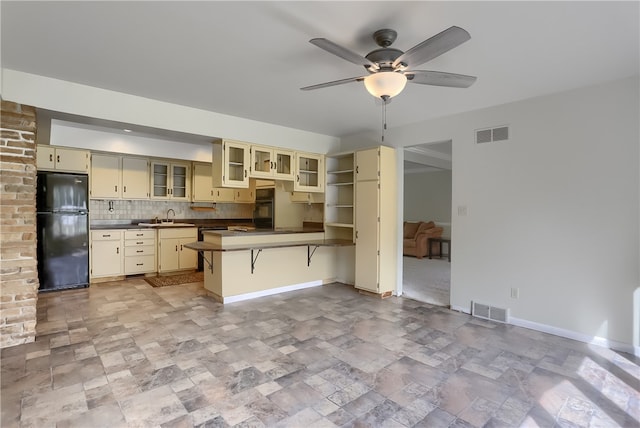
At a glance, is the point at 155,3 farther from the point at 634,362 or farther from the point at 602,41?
the point at 634,362

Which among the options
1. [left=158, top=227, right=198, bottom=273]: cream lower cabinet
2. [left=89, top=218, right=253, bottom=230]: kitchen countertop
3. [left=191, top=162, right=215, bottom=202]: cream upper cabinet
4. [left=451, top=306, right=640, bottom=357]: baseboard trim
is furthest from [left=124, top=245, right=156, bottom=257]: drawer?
[left=451, top=306, right=640, bottom=357]: baseboard trim

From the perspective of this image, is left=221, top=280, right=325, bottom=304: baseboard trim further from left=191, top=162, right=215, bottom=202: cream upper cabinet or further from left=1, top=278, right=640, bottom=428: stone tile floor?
left=191, top=162, right=215, bottom=202: cream upper cabinet

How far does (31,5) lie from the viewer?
197 centimetres

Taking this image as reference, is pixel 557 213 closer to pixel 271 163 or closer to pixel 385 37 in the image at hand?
pixel 385 37

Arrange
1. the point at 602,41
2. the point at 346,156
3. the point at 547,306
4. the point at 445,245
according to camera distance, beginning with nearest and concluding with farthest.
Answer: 1. the point at 602,41
2. the point at 547,306
3. the point at 346,156
4. the point at 445,245

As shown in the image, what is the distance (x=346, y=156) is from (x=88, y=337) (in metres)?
4.14

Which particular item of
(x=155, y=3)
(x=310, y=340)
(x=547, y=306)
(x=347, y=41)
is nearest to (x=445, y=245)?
(x=547, y=306)

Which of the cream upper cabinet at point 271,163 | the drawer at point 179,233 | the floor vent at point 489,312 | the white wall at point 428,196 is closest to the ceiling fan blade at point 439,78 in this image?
the floor vent at point 489,312

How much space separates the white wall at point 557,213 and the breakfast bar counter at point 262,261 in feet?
6.25

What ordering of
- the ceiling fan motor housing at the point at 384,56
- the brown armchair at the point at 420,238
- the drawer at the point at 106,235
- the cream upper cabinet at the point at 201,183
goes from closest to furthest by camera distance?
the ceiling fan motor housing at the point at 384,56 < the drawer at the point at 106,235 < the cream upper cabinet at the point at 201,183 < the brown armchair at the point at 420,238

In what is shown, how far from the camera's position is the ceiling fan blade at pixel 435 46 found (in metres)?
1.72

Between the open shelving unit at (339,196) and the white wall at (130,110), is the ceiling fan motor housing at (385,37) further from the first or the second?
the open shelving unit at (339,196)

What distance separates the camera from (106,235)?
5.38 m

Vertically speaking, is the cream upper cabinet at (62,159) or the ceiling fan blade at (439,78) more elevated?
the ceiling fan blade at (439,78)
